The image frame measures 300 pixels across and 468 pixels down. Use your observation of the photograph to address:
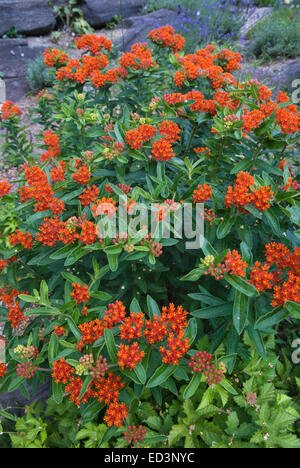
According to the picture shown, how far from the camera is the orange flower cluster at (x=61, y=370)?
157 centimetres

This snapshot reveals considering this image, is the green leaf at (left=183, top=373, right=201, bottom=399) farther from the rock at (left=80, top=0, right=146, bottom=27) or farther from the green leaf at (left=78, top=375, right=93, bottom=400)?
the rock at (left=80, top=0, right=146, bottom=27)

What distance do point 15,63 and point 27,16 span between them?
1.67 metres

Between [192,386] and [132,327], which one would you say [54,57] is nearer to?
[132,327]

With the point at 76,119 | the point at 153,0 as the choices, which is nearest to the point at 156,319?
the point at 76,119

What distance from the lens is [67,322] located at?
1727 millimetres

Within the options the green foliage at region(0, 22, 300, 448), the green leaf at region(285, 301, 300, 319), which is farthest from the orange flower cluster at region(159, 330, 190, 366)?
the green leaf at region(285, 301, 300, 319)

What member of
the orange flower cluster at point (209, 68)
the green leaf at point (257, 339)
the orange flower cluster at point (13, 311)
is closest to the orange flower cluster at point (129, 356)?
the green leaf at point (257, 339)

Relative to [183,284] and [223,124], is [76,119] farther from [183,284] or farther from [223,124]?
[183,284]

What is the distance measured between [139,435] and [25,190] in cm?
143

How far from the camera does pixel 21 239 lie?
6.11ft

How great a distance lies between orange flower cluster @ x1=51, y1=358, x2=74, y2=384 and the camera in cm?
157

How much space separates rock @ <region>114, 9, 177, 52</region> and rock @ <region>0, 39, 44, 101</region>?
1.79m

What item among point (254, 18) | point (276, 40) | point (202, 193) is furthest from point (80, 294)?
Result: point (254, 18)

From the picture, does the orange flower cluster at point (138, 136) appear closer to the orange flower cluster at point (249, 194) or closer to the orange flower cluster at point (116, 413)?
the orange flower cluster at point (249, 194)
